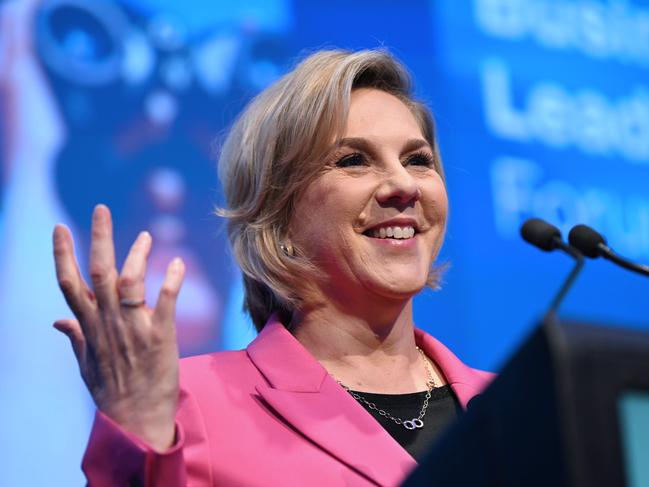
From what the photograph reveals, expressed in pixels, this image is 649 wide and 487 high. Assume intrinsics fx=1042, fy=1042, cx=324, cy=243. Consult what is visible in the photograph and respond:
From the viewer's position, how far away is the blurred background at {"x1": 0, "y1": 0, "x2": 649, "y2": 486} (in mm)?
2787

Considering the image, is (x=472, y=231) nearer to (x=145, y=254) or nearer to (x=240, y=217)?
(x=240, y=217)

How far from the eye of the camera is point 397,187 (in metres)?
2.03

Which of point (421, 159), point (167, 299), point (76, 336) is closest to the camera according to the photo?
point (167, 299)

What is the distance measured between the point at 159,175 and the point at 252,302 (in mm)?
817

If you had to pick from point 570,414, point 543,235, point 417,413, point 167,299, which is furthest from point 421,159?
→ point 570,414

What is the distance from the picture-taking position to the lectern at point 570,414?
3.04 ft

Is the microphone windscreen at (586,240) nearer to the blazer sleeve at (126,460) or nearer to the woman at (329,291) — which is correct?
the woman at (329,291)

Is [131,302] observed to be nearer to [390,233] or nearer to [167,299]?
[167,299]

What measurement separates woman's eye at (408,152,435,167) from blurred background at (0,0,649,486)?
11.6 inches

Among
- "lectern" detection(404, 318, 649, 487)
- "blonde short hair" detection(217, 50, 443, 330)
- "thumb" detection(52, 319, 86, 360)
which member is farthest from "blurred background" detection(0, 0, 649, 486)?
"lectern" detection(404, 318, 649, 487)

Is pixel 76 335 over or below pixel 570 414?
below

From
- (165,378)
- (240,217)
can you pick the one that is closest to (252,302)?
(240,217)

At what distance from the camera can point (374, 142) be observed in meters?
2.10

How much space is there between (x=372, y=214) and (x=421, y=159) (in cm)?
22
